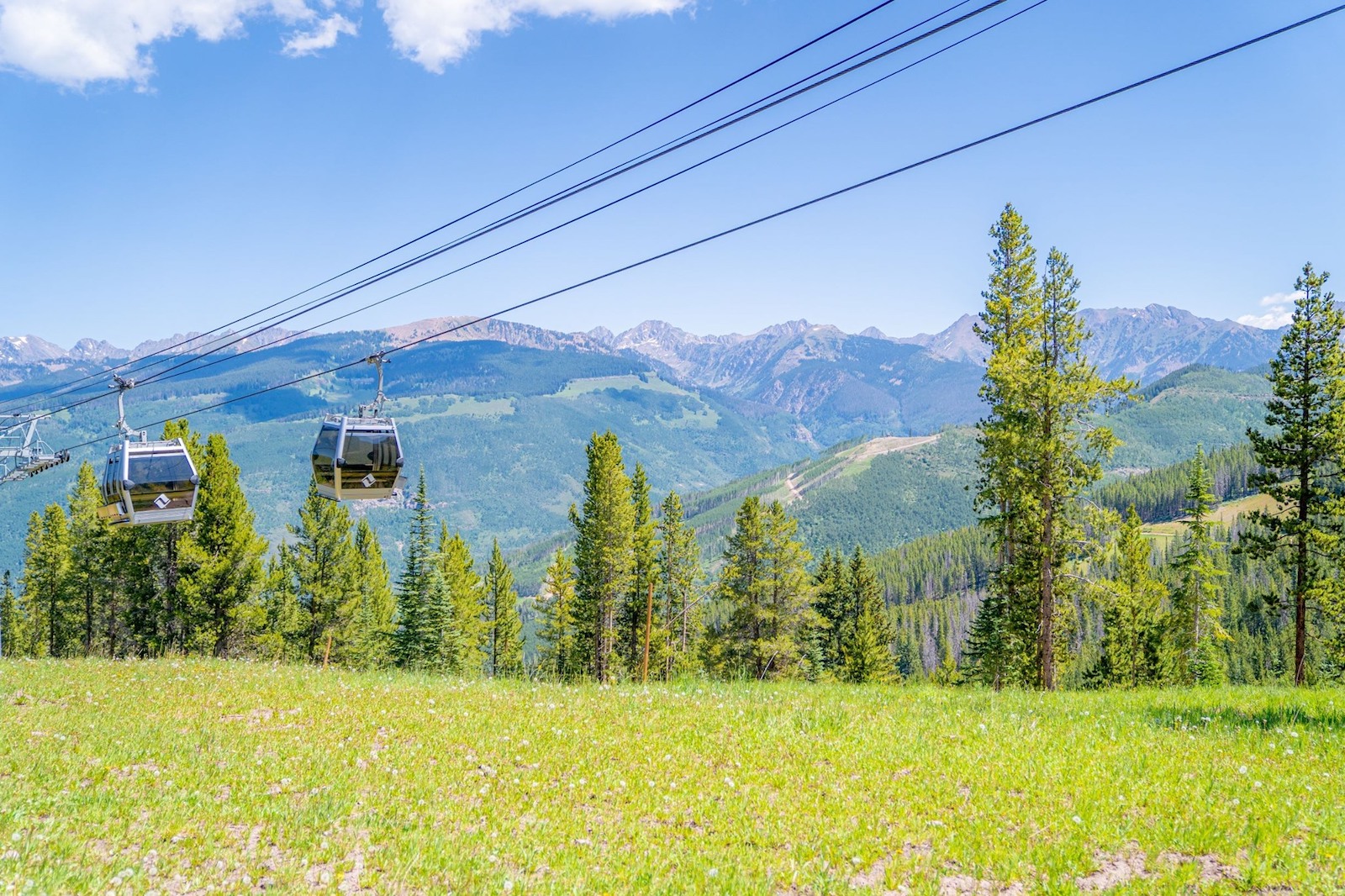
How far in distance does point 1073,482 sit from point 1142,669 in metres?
38.2

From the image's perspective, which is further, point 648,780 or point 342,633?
point 342,633

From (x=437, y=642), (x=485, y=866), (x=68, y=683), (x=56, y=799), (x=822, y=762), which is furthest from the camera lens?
(x=437, y=642)

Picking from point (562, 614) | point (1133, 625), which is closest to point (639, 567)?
point (562, 614)

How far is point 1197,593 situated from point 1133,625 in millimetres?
8176

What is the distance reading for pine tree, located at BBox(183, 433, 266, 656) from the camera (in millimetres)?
36594

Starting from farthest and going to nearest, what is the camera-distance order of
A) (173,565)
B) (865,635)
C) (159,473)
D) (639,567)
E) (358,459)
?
1. (865,635)
2. (639,567)
3. (173,565)
4. (159,473)
5. (358,459)

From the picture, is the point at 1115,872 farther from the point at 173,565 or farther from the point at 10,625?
the point at 10,625

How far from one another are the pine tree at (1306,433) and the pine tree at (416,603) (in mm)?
44260

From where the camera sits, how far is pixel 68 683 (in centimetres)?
1639

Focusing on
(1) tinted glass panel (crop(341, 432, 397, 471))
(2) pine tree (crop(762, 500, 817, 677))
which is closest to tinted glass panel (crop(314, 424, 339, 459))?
(1) tinted glass panel (crop(341, 432, 397, 471))

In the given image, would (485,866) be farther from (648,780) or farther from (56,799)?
(56,799)

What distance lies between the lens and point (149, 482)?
17984 millimetres

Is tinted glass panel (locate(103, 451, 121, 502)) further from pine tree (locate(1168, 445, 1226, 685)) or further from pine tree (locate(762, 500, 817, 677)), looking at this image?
pine tree (locate(1168, 445, 1226, 685))

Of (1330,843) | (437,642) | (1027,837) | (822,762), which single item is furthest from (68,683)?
(437,642)
